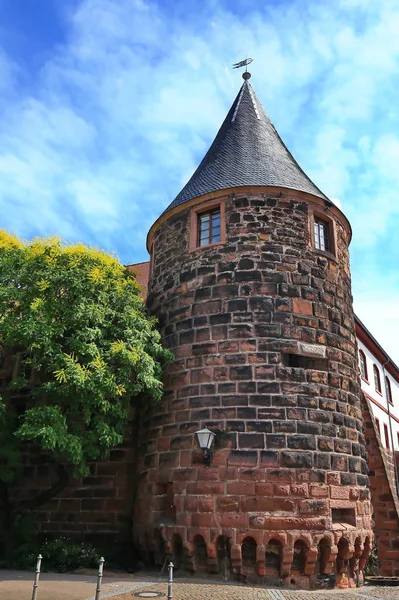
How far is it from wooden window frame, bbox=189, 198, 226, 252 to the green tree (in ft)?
5.67

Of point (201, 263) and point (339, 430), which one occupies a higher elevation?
point (201, 263)

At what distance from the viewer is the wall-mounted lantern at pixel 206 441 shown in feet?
33.7

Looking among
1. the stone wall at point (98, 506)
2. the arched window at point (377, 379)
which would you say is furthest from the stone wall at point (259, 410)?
the arched window at point (377, 379)

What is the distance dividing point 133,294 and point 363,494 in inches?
244

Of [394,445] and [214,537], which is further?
[394,445]

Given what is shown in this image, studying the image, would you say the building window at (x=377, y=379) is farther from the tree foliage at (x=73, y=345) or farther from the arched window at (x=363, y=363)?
the tree foliage at (x=73, y=345)

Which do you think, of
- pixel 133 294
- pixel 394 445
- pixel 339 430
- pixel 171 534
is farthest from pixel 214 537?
pixel 394 445

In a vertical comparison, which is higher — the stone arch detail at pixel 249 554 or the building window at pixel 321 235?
the building window at pixel 321 235

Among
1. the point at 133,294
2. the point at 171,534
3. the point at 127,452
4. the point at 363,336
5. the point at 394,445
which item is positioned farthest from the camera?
the point at 394,445

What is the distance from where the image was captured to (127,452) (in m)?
13.2

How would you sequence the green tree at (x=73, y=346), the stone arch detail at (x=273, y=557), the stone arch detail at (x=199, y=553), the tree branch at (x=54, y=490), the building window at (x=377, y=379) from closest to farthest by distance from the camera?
the stone arch detail at (x=273, y=557) → the stone arch detail at (x=199, y=553) → the green tree at (x=73, y=346) → the tree branch at (x=54, y=490) → the building window at (x=377, y=379)

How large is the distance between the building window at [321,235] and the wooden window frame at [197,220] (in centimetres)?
214

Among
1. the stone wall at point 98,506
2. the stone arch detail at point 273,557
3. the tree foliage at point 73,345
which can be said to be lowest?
the stone arch detail at point 273,557

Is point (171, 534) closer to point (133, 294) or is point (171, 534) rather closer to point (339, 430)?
point (339, 430)
